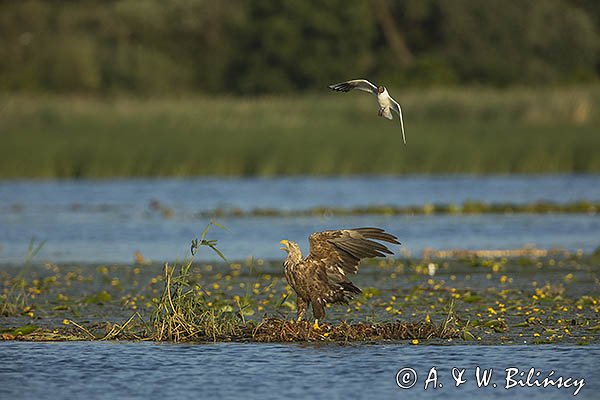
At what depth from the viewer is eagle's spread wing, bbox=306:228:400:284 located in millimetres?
11148

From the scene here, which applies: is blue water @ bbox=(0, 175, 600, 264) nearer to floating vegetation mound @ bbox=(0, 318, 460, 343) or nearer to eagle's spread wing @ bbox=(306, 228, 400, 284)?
floating vegetation mound @ bbox=(0, 318, 460, 343)

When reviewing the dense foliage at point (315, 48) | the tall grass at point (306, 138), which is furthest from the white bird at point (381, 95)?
the dense foliage at point (315, 48)

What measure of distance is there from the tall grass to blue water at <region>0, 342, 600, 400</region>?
65.3ft

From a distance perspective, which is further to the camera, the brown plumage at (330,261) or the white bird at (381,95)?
the brown plumage at (330,261)

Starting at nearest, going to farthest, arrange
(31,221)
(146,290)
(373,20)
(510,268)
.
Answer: (146,290) → (510,268) → (31,221) → (373,20)

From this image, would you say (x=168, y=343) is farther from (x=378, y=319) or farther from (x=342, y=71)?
(x=342, y=71)

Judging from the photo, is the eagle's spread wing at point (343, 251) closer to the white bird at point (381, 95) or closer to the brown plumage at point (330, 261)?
the brown plumage at point (330, 261)

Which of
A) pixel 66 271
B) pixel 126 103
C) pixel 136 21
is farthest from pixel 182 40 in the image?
pixel 66 271

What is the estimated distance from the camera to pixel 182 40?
57844 millimetres

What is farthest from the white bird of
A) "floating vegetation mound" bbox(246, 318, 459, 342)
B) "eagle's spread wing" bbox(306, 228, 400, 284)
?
"floating vegetation mound" bbox(246, 318, 459, 342)

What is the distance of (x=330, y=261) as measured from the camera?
36.7ft

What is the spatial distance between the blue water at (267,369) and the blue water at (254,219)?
293 inches

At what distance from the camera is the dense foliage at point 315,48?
5050cm

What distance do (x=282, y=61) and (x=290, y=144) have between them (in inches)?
769
